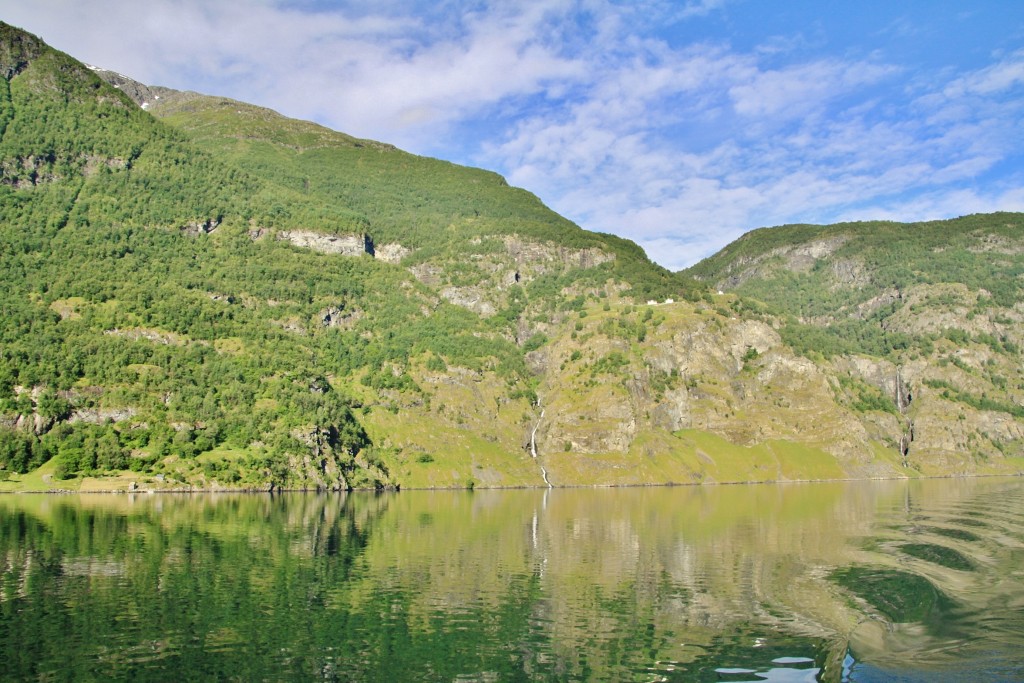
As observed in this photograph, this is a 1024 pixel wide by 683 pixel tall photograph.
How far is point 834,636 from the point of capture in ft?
166

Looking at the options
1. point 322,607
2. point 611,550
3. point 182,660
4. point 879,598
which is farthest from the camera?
point 611,550

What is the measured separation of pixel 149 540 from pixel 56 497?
88715 mm

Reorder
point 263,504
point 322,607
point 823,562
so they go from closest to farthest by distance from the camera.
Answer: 1. point 322,607
2. point 823,562
3. point 263,504

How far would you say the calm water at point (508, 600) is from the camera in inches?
1722

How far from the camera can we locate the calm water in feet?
144

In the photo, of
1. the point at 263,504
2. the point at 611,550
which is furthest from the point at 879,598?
the point at 263,504

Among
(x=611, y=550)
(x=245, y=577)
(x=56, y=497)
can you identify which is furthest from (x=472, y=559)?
(x=56, y=497)

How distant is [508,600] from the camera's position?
61844mm

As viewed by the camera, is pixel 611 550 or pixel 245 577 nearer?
pixel 245 577

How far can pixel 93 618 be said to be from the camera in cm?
5234

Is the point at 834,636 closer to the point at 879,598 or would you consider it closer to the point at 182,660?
the point at 879,598

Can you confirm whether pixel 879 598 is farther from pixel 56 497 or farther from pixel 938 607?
pixel 56 497

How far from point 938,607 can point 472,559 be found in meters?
43.2

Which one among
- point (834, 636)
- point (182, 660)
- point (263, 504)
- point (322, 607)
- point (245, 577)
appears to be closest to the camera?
point (182, 660)
